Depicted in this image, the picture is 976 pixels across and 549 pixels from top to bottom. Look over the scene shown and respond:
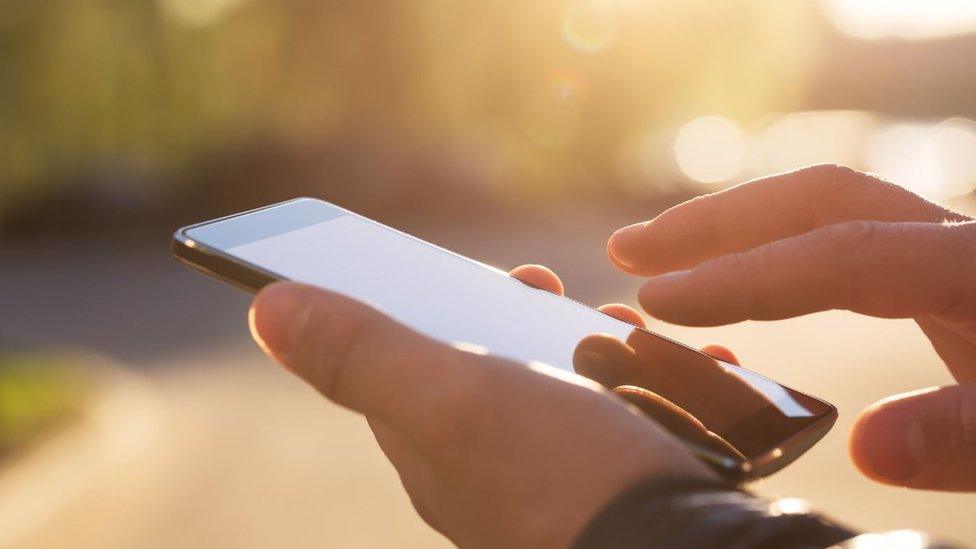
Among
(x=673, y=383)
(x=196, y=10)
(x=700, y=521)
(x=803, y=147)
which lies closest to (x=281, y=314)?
(x=700, y=521)

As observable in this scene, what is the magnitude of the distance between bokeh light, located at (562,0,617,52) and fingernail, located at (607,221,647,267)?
2115cm

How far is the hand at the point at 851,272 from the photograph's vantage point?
169 cm

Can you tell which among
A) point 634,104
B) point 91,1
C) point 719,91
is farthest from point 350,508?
point 719,91

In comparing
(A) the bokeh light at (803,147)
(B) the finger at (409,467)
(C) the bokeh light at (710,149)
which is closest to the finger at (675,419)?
(B) the finger at (409,467)

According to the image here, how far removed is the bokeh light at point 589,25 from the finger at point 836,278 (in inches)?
848

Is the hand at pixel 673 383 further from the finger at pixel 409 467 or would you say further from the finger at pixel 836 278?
the finger at pixel 409 467

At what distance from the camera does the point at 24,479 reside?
546cm

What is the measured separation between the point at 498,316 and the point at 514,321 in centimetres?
4

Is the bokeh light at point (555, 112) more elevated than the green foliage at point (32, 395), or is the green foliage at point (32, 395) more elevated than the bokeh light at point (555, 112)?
the bokeh light at point (555, 112)

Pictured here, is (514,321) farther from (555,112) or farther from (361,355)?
(555,112)

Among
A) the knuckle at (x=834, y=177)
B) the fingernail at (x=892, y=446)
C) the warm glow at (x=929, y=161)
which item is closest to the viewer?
the fingernail at (x=892, y=446)

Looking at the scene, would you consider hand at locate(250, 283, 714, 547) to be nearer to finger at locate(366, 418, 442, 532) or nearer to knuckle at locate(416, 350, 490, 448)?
knuckle at locate(416, 350, 490, 448)

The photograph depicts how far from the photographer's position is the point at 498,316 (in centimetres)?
220

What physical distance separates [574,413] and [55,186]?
55.6 feet
